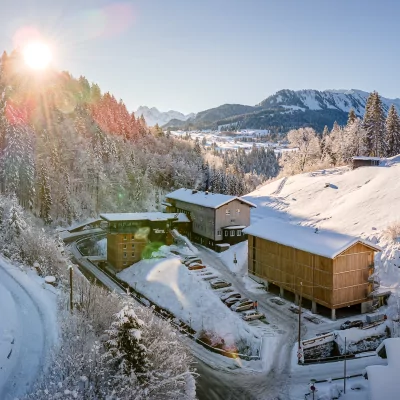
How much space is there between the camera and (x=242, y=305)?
36.2 m

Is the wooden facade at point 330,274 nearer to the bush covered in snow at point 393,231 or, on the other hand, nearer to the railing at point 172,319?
the railing at point 172,319

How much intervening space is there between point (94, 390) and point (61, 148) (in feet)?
241

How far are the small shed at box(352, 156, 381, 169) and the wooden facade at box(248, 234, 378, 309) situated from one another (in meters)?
44.4

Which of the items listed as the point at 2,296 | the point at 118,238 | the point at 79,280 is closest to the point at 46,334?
the point at 2,296

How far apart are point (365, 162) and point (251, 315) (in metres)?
52.9

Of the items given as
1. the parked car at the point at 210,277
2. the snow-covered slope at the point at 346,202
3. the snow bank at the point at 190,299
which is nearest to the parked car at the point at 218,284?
the snow bank at the point at 190,299

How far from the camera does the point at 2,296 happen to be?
27141mm

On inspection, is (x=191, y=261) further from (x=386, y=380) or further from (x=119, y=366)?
(x=119, y=366)

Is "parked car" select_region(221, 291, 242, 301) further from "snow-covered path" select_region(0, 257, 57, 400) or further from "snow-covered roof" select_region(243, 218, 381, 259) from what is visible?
"snow-covered path" select_region(0, 257, 57, 400)

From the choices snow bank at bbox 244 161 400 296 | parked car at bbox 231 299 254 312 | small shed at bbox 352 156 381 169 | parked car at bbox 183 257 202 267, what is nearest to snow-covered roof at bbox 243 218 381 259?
parked car at bbox 231 299 254 312

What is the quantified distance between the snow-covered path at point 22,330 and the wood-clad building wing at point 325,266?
20.9m

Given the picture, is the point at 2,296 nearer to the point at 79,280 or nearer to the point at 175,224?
the point at 79,280

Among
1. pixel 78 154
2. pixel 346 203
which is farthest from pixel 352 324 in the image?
pixel 78 154

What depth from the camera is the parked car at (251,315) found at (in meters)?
34.1
